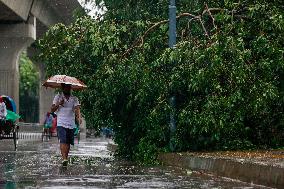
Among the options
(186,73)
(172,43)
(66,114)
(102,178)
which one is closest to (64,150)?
(66,114)

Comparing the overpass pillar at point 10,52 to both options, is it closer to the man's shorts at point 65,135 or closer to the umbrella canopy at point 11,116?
the umbrella canopy at point 11,116

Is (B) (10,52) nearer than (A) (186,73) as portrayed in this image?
No

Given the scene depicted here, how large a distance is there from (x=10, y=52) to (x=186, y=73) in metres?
25.7

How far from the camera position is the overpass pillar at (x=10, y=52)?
133 feet

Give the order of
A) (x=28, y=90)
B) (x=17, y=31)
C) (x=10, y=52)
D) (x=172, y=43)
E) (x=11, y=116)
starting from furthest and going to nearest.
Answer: (x=28, y=90)
(x=10, y=52)
(x=17, y=31)
(x=11, y=116)
(x=172, y=43)

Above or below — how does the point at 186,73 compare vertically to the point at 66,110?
above

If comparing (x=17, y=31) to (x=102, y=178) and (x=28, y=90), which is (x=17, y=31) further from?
(x=28, y=90)

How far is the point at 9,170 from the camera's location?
47.0 ft

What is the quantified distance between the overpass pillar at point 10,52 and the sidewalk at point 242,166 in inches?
995

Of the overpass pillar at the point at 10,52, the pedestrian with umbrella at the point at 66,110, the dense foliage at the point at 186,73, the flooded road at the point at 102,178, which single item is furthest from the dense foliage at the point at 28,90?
the flooded road at the point at 102,178

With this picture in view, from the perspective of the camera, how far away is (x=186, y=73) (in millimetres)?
17281

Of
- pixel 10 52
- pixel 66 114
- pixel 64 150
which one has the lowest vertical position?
pixel 64 150

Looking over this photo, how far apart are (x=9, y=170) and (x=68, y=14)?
3269 cm

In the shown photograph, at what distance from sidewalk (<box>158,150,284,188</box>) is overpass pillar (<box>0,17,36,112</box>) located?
995 inches
